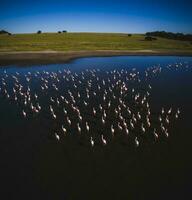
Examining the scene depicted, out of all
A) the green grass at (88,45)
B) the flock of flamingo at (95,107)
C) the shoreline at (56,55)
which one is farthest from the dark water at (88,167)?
the green grass at (88,45)

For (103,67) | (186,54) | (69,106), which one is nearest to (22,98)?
(69,106)

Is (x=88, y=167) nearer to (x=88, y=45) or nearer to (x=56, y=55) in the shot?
(x=56, y=55)

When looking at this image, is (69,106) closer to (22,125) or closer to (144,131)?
(22,125)

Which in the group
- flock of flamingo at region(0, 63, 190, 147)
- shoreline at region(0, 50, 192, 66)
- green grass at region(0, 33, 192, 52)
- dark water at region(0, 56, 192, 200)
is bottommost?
dark water at region(0, 56, 192, 200)

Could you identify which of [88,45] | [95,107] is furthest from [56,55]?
[95,107]

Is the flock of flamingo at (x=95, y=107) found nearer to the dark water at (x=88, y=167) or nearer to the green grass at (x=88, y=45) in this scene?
the dark water at (x=88, y=167)

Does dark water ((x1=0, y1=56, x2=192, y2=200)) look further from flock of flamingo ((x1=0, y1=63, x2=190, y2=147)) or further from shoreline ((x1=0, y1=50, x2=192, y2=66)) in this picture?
shoreline ((x1=0, y1=50, x2=192, y2=66))

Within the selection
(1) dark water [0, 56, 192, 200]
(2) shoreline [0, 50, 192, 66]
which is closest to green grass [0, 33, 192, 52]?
(2) shoreline [0, 50, 192, 66]
